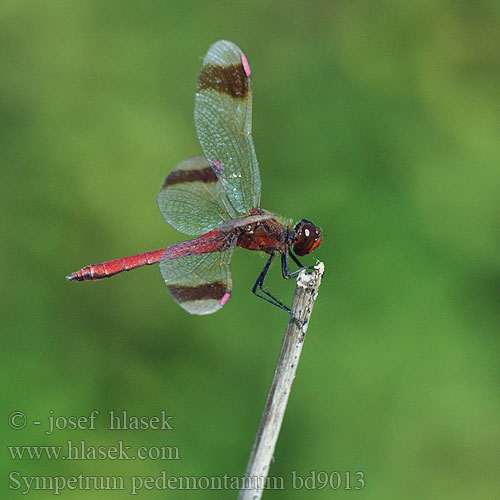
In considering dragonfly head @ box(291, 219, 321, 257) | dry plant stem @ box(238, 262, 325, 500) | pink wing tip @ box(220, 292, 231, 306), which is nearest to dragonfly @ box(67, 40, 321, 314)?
dragonfly head @ box(291, 219, 321, 257)

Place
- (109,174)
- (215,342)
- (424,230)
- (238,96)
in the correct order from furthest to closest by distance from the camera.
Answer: (109,174), (424,230), (215,342), (238,96)

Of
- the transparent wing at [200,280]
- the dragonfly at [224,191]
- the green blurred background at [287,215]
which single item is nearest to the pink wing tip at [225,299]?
the transparent wing at [200,280]

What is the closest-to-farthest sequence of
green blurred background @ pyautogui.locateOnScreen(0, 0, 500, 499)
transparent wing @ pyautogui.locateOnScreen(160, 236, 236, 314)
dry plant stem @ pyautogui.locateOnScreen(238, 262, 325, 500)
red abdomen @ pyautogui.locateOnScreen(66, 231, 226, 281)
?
dry plant stem @ pyautogui.locateOnScreen(238, 262, 325, 500), transparent wing @ pyautogui.locateOnScreen(160, 236, 236, 314), red abdomen @ pyautogui.locateOnScreen(66, 231, 226, 281), green blurred background @ pyautogui.locateOnScreen(0, 0, 500, 499)

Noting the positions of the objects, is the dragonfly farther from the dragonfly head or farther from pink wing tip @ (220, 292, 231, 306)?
pink wing tip @ (220, 292, 231, 306)

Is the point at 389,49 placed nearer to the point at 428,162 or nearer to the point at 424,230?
the point at 428,162

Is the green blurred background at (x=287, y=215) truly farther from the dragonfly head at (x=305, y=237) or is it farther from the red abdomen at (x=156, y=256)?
the dragonfly head at (x=305, y=237)

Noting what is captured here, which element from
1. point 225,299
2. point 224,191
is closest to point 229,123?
point 224,191

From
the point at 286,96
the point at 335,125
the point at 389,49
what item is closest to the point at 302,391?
the point at 335,125

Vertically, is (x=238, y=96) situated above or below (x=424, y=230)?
above
